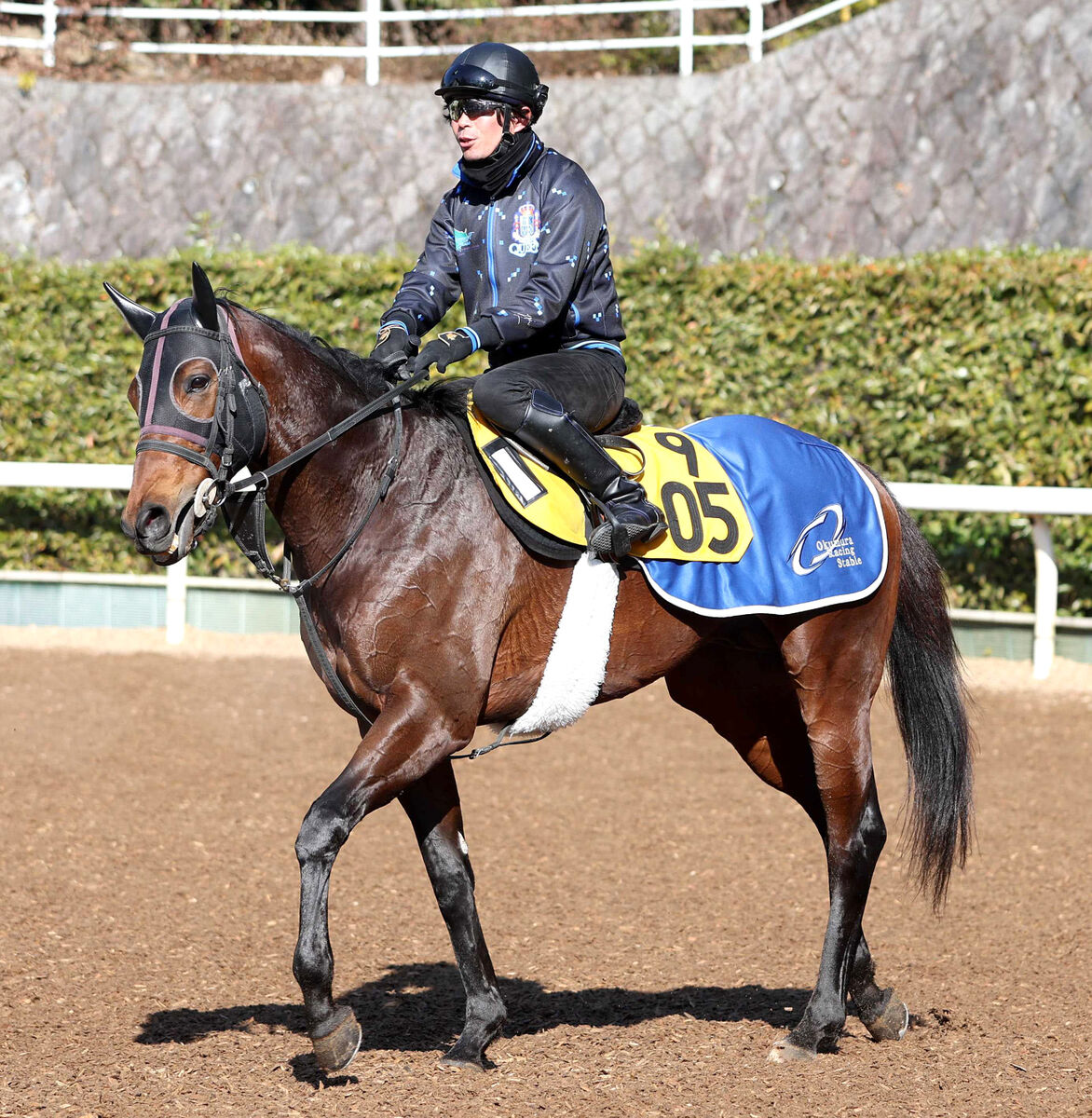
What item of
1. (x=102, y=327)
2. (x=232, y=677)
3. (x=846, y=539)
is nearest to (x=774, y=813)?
(x=846, y=539)

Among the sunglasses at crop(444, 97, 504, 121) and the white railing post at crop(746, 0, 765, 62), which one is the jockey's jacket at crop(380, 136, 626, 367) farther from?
the white railing post at crop(746, 0, 765, 62)

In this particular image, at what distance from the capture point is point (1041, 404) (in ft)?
29.3

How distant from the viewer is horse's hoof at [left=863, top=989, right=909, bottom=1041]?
161 inches

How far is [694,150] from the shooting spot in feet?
44.6

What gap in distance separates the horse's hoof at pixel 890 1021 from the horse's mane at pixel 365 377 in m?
2.11

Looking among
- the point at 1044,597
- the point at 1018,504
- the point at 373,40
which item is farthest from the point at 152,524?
the point at 373,40

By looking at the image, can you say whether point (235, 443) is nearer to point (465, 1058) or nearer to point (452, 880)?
point (452, 880)

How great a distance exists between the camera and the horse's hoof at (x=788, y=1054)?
3.78 meters

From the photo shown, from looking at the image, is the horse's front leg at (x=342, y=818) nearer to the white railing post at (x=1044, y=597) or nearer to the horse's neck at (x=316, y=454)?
the horse's neck at (x=316, y=454)

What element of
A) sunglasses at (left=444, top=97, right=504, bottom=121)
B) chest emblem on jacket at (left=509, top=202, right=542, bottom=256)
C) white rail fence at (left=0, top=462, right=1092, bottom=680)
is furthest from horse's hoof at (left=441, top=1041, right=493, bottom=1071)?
white rail fence at (left=0, top=462, right=1092, bottom=680)

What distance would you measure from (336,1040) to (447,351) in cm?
174

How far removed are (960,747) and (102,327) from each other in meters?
8.12

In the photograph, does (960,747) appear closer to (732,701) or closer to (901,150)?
(732,701)

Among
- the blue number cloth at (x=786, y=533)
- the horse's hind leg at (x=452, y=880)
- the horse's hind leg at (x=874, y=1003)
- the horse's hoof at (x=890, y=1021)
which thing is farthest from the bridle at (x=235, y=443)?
the horse's hoof at (x=890, y=1021)
